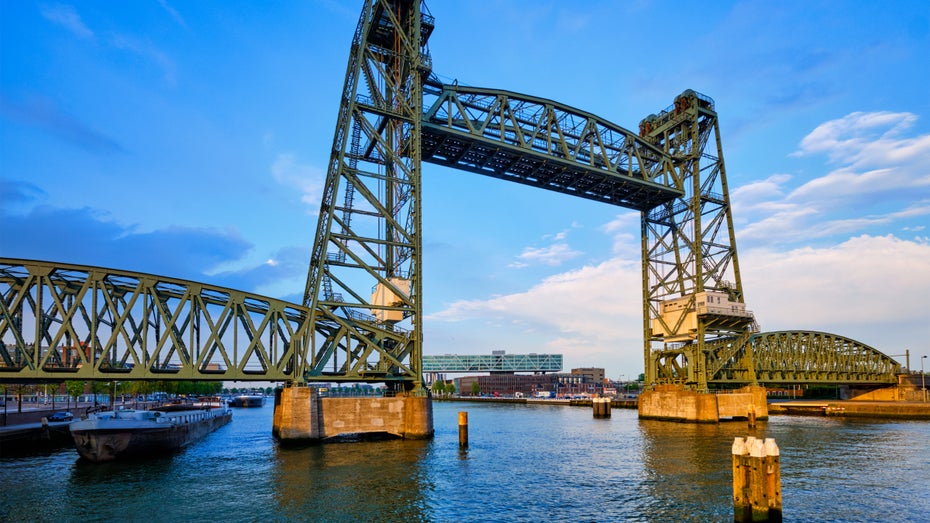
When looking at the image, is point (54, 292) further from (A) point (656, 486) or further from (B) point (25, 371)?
(A) point (656, 486)

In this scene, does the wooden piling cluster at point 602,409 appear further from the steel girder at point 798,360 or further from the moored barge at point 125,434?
the moored barge at point 125,434

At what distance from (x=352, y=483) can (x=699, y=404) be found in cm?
4544

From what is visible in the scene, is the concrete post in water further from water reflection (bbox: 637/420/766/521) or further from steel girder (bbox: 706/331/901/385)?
steel girder (bbox: 706/331/901/385)

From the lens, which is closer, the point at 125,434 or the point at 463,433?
the point at 125,434

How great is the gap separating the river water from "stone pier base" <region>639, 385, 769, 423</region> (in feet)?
54.9

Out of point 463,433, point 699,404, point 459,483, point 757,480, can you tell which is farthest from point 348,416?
point 699,404

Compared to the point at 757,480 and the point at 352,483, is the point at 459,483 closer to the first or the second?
the point at 352,483

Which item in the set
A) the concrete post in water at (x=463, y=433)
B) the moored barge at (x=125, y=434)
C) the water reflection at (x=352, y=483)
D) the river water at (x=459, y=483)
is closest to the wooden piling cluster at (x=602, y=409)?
the river water at (x=459, y=483)

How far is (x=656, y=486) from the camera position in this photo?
28.1m

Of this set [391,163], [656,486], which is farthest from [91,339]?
[656,486]

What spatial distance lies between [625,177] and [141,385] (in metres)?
113

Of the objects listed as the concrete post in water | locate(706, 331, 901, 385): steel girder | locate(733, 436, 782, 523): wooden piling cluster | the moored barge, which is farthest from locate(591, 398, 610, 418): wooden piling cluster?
locate(733, 436, 782, 523): wooden piling cluster

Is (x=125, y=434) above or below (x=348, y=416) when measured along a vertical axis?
below

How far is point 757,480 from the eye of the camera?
1873cm
